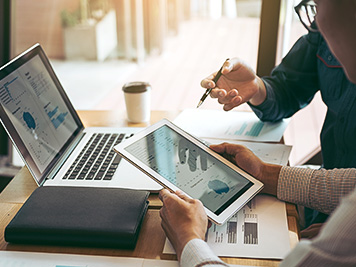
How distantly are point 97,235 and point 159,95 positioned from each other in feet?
8.29

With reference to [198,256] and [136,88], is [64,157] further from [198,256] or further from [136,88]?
[198,256]

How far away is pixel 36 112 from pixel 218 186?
19.0 inches

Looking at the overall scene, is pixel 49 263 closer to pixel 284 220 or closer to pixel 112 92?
pixel 284 220

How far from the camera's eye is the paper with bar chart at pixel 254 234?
2.62 ft

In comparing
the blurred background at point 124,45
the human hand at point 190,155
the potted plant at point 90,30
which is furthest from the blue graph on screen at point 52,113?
the potted plant at point 90,30

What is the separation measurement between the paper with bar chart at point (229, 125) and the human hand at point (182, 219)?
44 cm

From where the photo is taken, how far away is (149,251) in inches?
31.7

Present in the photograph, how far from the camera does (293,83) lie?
1.40 m

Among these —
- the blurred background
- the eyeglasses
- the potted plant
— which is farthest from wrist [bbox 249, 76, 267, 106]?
the potted plant

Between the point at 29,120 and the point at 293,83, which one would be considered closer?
the point at 29,120

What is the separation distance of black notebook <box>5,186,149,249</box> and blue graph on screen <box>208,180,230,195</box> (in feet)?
0.45

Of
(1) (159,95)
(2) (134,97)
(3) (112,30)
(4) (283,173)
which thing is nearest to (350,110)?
(4) (283,173)

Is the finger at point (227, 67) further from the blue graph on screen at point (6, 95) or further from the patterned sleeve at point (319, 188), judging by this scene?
the blue graph on screen at point (6, 95)

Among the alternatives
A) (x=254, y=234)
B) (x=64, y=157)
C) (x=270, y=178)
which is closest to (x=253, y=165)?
(x=270, y=178)
